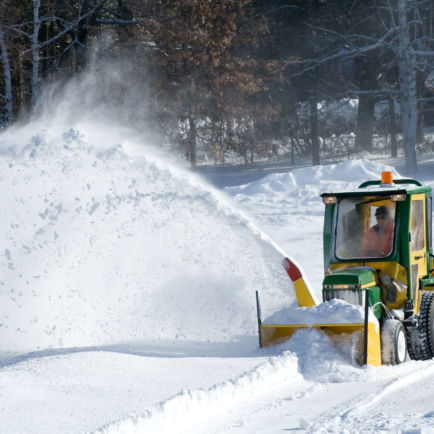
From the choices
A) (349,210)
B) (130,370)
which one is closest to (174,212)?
(349,210)

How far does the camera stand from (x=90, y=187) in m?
9.73

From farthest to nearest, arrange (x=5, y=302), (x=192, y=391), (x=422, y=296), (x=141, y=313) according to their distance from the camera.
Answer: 1. (x=141, y=313)
2. (x=5, y=302)
3. (x=422, y=296)
4. (x=192, y=391)

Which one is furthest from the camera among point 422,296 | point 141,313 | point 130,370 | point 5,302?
point 141,313

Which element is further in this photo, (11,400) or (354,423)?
(11,400)

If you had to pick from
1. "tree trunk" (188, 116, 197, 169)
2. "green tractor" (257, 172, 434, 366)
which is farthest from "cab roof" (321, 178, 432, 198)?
"tree trunk" (188, 116, 197, 169)

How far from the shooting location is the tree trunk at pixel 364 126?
31.8 meters

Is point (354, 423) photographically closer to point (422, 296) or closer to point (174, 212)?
point (422, 296)

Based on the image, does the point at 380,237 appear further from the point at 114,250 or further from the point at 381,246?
the point at 114,250

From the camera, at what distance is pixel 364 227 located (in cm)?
827

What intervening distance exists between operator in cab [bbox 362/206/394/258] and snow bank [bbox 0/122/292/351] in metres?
1.76

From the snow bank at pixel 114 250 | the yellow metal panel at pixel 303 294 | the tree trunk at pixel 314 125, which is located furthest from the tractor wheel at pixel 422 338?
the tree trunk at pixel 314 125

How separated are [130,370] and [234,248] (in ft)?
10.4

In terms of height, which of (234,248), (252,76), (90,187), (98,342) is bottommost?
(98,342)

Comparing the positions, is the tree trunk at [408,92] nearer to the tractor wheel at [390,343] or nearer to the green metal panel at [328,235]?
the green metal panel at [328,235]
